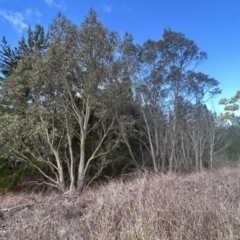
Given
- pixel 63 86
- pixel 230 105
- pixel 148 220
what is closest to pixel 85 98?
pixel 63 86

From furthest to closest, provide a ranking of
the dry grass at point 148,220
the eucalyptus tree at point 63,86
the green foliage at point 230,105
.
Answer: the green foliage at point 230,105 < the eucalyptus tree at point 63,86 < the dry grass at point 148,220

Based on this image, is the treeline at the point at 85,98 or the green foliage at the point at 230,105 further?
the green foliage at the point at 230,105

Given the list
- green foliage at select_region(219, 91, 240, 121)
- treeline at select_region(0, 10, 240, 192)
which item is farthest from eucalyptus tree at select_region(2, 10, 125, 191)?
green foliage at select_region(219, 91, 240, 121)

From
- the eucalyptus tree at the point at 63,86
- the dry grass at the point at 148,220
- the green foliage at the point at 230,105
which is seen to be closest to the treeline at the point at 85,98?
the eucalyptus tree at the point at 63,86

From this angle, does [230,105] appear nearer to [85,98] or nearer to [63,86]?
[85,98]

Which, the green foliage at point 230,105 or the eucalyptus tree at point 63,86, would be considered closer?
the eucalyptus tree at point 63,86

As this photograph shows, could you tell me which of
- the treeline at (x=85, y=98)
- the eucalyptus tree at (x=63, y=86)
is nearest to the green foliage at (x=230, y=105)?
the treeline at (x=85, y=98)

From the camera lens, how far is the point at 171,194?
3145 millimetres

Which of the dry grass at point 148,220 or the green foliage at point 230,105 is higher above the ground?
the green foliage at point 230,105

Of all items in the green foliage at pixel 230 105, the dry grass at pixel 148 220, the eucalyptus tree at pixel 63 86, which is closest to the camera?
the dry grass at pixel 148 220

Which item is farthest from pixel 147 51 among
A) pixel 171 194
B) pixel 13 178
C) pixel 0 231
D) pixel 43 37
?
Answer: pixel 0 231

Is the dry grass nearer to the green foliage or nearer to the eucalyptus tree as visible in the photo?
the eucalyptus tree

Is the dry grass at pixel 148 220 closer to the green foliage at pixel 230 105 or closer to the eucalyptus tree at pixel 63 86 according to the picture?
the eucalyptus tree at pixel 63 86

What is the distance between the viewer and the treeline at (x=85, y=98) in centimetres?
952
